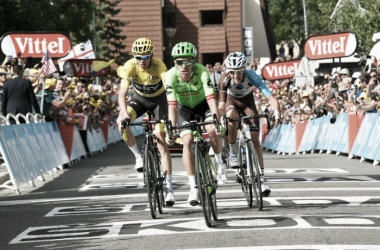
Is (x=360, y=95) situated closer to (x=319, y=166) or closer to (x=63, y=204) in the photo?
(x=319, y=166)

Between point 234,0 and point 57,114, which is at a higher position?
point 234,0

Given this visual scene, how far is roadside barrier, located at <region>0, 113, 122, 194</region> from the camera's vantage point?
56.7ft

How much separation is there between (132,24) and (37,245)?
237ft

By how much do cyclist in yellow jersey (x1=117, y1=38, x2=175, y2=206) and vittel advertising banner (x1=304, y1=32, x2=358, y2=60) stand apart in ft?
60.8

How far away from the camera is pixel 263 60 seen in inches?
3036

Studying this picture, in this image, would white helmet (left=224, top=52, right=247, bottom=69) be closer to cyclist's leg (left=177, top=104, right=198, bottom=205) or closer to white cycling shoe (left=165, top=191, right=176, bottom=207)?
cyclist's leg (left=177, top=104, right=198, bottom=205)

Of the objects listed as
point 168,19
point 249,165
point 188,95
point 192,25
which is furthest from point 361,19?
point 168,19

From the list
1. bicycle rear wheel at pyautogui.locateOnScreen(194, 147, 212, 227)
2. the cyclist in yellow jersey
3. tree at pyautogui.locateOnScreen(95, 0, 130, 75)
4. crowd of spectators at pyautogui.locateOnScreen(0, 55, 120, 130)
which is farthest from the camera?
tree at pyautogui.locateOnScreen(95, 0, 130, 75)

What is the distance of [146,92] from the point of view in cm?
1370

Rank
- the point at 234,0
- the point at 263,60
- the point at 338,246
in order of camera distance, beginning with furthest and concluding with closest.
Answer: the point at 234,0 < the point at 263,60 < the point at 338,246

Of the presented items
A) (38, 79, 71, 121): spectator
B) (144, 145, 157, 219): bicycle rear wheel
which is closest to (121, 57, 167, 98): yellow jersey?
(144, 145, 157, 219): bicycle rear wheel

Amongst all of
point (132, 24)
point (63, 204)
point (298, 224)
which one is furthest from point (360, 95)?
point (132, 24)

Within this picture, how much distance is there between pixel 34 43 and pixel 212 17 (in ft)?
190

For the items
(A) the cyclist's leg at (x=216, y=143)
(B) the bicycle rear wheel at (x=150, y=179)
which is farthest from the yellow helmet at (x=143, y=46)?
(B) the bicycle rear wheel at (x=150, y=179)
